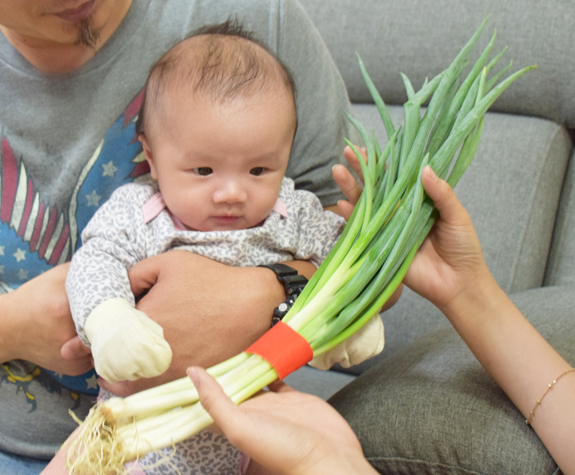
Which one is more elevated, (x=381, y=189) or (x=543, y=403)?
(x=381, y=189)

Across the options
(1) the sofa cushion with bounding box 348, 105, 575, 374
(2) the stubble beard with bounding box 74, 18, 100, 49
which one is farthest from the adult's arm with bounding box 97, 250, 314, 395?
(1) the sofa cushion with bounding box 348, 105, 575, 374

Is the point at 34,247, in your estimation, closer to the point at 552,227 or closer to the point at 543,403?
the point at 543,403

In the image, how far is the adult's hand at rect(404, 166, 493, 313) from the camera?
→ 89 cm

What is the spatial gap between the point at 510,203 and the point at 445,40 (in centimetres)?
58

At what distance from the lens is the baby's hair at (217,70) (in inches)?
38.2

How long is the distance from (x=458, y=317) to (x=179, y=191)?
603 millimetres

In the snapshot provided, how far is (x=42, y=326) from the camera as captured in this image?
982mm

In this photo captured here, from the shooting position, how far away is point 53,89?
43.0 inches

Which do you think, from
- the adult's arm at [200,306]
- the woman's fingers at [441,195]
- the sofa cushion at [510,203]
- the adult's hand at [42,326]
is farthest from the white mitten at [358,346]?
the sofa cushion at [510,203]

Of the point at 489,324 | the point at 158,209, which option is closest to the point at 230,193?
the point at 158,209

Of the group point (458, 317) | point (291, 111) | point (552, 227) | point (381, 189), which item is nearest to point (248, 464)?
point (458, 317)

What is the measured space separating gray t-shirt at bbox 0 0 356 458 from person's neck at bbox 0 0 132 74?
0.01 meters

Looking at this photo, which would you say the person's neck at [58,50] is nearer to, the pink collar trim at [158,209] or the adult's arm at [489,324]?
the pink collar trim at [158,209]

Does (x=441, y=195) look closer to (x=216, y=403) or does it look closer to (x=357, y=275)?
(x=357, y=275)
